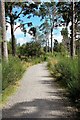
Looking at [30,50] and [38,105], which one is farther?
[30,50]

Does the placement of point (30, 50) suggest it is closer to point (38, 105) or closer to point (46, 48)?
point (46, 48)

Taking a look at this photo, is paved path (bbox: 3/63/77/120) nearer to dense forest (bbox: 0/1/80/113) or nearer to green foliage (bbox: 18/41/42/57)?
dense forest (bbox: 0/1/80/113)

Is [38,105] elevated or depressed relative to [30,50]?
elevated

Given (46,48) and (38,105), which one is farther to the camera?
(46,48)

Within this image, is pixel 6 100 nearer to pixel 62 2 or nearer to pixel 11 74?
pixel 11 74

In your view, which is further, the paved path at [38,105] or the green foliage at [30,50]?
the green foliage at [30,50]

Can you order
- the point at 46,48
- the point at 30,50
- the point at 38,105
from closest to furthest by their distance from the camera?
the point at 38,105 → the point at 30,50 → the point at 46,48

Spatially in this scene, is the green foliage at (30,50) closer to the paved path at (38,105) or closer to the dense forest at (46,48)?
the dense forest at (46,48)

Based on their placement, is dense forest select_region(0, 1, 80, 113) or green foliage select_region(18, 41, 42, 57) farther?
green foliage select_region(18, 41, 42, 57)

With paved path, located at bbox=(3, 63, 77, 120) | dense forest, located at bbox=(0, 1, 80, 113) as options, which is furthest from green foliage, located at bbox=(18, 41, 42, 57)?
paved path, located at bbox=(3, 63, 77, 120)

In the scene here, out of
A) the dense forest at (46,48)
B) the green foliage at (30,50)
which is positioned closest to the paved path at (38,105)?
the dense forest at (46,48)

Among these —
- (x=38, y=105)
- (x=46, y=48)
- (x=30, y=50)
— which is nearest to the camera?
(x=38, y=105)

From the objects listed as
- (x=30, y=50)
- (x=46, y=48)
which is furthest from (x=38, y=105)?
(x=46, y=48)

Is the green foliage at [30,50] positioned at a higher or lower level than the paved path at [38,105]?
lower
